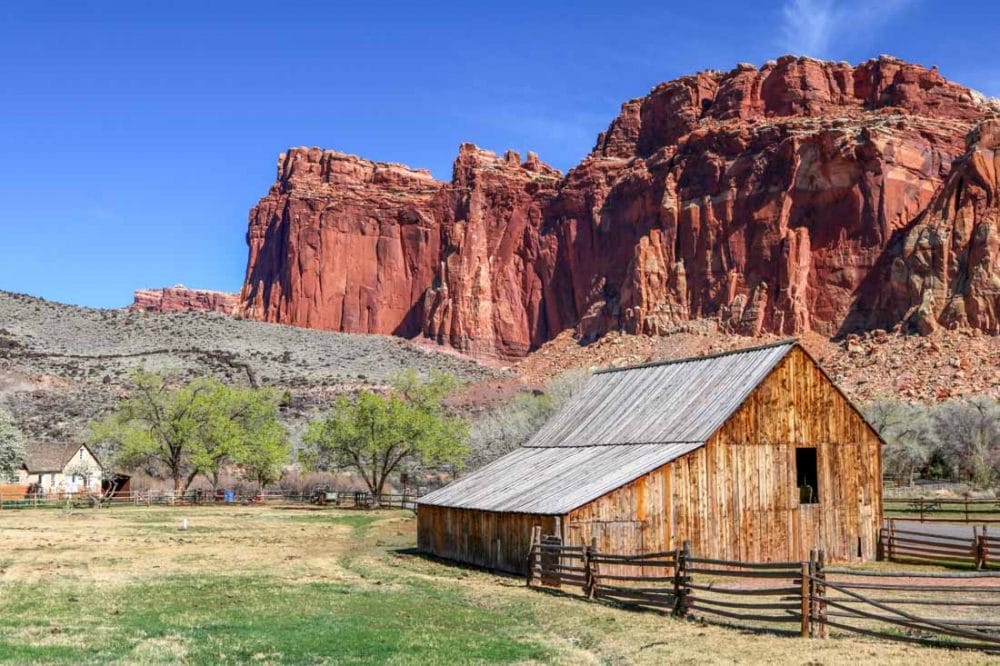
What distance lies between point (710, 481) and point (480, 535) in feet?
18.6

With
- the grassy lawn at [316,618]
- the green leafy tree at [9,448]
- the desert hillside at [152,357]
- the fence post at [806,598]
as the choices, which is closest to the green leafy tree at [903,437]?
the grassy lawn at [316,618]

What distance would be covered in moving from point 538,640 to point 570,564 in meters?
7.03

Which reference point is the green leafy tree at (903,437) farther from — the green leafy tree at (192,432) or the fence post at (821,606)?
the fence post at (821,606)

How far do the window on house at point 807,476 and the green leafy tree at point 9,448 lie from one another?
142 ft

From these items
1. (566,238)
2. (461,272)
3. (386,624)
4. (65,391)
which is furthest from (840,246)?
(386,624)

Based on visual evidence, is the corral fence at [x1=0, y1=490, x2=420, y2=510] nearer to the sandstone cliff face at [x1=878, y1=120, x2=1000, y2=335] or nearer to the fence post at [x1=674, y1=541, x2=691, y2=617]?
the fence post at [x1=674, y1=541, x2=691, y2=617]

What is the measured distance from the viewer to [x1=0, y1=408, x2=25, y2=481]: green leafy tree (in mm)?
56688

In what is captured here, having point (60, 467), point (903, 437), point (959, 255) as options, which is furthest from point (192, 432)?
point (959, 255)

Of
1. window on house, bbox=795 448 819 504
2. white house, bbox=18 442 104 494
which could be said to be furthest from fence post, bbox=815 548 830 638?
white house, bbox=18 442 104 494

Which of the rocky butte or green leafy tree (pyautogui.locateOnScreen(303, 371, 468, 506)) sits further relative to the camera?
the rocky butte

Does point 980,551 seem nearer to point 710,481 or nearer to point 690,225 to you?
point 710,481

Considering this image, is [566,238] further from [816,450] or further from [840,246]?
[816,450]

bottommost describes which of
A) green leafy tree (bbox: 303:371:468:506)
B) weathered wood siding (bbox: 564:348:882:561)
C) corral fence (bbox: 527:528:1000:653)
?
corral fence (bbox: 527:528:1000:653)

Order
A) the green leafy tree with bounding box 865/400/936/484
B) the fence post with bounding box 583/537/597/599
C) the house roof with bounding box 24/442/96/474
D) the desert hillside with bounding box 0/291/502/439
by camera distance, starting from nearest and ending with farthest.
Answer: the fence post with bounding box 583/537/597/599, the green leafy tree with bounding box 865/400/936/484, the house roof with bounding box 24/442/96/474, the desert hillside with bounding box 0/291/502/439
